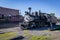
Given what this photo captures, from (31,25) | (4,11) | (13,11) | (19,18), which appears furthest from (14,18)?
(31,25)

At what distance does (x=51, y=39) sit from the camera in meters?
11.4

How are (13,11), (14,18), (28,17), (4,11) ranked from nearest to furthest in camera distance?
1. (28,17)
2. (14,18)
3. (4,11)
4. (13,11)

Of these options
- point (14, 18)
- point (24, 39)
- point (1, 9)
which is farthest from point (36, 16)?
point (1, 9)

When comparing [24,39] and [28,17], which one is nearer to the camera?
[24,39]

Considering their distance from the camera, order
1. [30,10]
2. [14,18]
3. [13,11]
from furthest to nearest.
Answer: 1. [13,11]
2. [14,18]
3. [30,10]

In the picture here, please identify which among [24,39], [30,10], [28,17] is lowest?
[24,39]

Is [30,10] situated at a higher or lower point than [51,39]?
higher

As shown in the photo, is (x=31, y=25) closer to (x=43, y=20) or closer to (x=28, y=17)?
(x=28, y=17)

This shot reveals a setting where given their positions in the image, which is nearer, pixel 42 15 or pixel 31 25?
pixel 31 25

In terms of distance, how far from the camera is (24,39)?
38.6ft

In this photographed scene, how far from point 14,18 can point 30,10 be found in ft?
48.1

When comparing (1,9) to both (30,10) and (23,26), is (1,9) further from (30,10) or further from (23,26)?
(23,26)

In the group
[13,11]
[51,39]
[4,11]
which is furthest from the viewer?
[13,11]

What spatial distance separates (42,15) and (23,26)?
6531 millimetres
